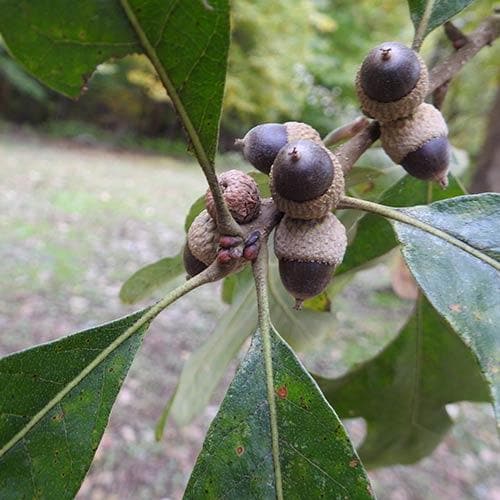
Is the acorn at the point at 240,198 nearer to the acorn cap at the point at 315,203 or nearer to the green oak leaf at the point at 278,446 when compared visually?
the acorn cap at the point at 315,203

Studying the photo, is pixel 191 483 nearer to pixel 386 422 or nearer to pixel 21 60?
pixel 21 60

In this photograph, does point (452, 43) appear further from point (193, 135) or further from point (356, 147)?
point (193, 135)

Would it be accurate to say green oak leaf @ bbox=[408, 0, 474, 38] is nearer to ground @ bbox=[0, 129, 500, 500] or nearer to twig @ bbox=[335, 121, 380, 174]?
twig @ bbox=[335, 121, 380, 174]

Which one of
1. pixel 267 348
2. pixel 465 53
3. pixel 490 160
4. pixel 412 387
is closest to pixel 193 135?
pixel 267 348

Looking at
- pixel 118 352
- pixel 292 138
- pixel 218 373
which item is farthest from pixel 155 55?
pixel 218 373

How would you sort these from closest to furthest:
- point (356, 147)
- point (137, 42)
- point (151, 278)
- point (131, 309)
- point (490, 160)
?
point (137, 42), point (356, 147), point (151, 278), point (490, 160), point (131, 309)

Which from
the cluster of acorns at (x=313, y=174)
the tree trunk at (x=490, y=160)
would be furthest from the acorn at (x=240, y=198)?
the tree trunk at (x=490, y=160)

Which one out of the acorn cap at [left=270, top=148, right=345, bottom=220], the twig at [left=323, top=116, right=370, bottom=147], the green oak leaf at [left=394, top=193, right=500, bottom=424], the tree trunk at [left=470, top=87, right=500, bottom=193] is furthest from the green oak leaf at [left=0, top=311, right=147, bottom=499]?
the tree trunk at [left=470, top=87, right=500, bottom=193]
